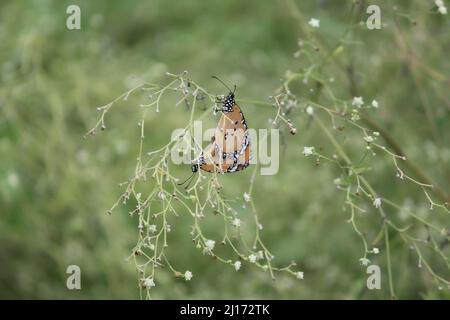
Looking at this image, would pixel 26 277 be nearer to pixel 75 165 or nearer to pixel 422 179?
pixel 75 165

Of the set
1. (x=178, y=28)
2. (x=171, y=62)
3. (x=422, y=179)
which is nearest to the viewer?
(x=422, y=179)

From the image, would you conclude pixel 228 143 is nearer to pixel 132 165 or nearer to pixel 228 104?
pixel 228 104

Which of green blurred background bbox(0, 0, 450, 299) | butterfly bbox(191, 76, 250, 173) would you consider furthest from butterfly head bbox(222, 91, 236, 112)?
green blurred background bbox(0, 0, 450, 299)

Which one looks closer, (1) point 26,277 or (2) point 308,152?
(2) point 308,152

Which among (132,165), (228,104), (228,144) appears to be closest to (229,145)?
(228,144)

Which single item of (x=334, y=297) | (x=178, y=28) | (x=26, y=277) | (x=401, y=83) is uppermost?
(x=178, y=28)
